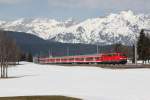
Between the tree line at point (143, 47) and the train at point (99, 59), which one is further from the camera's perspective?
the tree line at point (143, 47)

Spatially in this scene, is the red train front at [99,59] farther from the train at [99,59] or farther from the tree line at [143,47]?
the tree line at [143,47]

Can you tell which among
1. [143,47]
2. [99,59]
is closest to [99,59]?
[99,59]

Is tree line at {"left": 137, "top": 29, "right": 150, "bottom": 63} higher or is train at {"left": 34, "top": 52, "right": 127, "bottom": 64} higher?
tree line at {"left": 137, "top": 29, "right": 150, "bottom": 63}

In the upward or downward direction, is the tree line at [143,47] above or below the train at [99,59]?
above

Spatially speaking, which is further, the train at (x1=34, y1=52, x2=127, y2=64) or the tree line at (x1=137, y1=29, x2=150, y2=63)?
the tree line at (x1=137, y1=29, x2=150, y2=63)

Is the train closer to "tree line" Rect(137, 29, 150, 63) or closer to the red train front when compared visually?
the red train front

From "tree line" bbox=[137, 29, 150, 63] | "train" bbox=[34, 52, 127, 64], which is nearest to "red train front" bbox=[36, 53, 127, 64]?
"train" bbox=[34, 52, 127, 64]

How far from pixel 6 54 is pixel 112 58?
4765 centimetres

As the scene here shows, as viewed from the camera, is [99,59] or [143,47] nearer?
[99,59]

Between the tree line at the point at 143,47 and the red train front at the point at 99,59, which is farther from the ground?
the tree line at the point at 143,47

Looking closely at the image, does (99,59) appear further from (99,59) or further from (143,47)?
(143,47)

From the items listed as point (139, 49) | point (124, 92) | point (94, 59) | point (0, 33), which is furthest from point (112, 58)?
point (124, 92)

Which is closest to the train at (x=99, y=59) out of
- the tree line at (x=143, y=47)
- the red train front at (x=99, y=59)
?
the red train front at (x=99, y=59)

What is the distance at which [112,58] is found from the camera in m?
109
